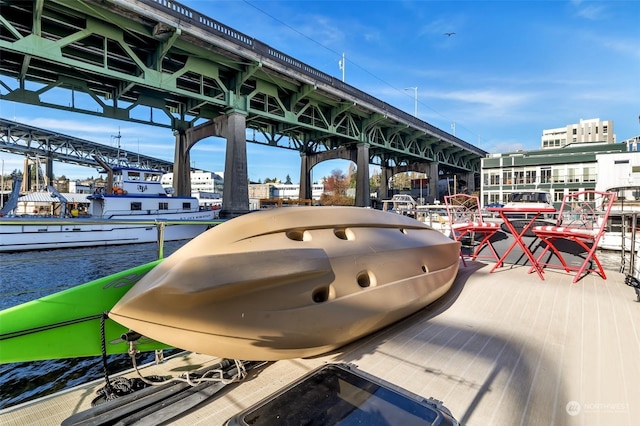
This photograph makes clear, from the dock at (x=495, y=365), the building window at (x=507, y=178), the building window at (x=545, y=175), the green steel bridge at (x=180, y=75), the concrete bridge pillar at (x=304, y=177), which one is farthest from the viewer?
the building window at (x=507, y=178)

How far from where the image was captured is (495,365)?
2273 mm

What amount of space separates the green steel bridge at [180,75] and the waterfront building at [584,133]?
83.8 m

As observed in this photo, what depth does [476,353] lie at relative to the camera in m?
2.46

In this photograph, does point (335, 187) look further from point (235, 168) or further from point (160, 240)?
point (160, 240)

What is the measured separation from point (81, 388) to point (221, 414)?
121 cm

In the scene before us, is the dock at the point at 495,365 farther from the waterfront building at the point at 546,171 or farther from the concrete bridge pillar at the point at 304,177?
the waterfront building at the point at 546,171

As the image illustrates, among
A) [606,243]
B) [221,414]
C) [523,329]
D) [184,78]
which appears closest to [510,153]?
[606,243]

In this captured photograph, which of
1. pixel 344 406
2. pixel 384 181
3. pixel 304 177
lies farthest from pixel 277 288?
pixel 384 181

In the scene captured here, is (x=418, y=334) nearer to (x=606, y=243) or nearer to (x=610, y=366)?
(x=610, y=366)

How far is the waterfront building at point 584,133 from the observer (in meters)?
83.9

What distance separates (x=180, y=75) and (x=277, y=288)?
17920 millimetres

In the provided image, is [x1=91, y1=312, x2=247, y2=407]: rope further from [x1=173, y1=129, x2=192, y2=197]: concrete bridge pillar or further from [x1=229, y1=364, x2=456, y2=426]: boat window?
[x1=173, y1=129, x2=192, y2=197]: concrete bridge pillar

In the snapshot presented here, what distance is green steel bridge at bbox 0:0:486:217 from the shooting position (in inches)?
514

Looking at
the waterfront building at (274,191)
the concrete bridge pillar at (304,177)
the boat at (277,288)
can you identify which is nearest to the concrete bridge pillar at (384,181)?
the concrete bridge pillar at (304,177)
